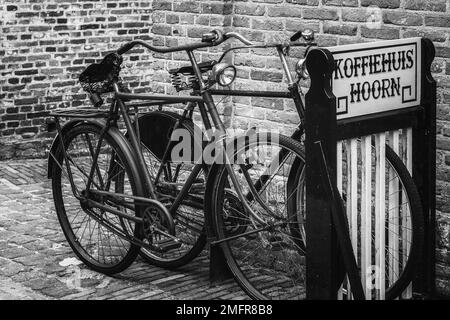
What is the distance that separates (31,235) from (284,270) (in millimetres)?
1969

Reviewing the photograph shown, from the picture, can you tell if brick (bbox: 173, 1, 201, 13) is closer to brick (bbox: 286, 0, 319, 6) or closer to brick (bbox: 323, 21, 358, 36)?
brick (bbox: 286, 0, 319, 6)

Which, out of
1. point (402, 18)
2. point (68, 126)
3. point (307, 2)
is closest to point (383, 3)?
point (402, 18)

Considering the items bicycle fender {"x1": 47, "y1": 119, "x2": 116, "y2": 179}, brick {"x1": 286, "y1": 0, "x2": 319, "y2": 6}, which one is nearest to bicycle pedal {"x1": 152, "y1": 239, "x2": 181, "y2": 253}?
bicycle fender {"x1": 47, "y1": 119, "x2": 116, "y2": 179}

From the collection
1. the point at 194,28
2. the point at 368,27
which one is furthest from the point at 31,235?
the point at 368,27

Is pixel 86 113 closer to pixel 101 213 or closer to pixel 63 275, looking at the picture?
pixel 101 213

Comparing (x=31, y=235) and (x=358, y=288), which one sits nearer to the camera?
(x=358, y=288)

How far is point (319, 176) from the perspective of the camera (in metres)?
3.98

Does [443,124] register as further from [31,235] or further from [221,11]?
[31,235]

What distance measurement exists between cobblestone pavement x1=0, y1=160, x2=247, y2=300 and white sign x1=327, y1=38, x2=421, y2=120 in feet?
4.83

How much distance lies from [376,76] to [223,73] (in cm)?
100

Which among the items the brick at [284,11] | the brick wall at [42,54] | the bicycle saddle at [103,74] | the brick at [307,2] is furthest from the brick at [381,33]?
the brick wall at [42,54]

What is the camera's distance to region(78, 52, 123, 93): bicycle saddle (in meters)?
5.49

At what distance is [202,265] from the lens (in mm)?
5785
